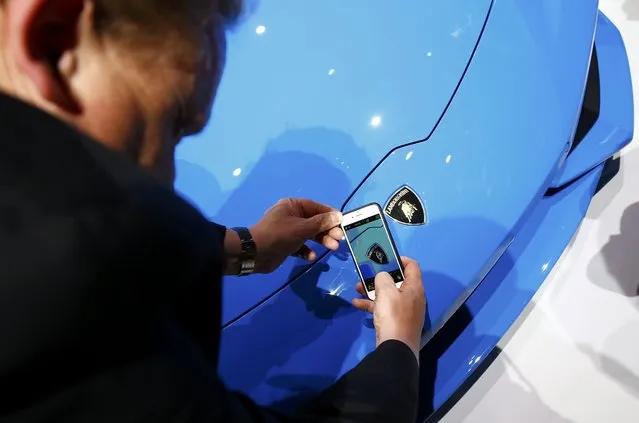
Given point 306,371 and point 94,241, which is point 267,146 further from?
point 94,241

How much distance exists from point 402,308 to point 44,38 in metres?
0.55

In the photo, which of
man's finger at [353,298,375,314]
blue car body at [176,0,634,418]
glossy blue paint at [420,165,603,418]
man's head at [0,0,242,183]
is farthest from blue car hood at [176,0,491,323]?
man's head at [0,0,242,183]

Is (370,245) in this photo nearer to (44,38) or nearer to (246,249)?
(246,249)

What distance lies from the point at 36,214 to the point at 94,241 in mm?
35

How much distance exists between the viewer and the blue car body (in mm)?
841

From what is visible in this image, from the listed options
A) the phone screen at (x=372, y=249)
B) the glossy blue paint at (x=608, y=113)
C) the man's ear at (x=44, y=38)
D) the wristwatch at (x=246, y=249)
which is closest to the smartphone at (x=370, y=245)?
the phone screen at (x=372, y=249)

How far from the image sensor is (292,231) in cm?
80

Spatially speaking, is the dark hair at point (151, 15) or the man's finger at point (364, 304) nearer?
the dark hair at point (151, 15)

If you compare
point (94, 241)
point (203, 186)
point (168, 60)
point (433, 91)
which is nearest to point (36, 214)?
point (94, 241)

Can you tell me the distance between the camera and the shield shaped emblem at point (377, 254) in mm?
825

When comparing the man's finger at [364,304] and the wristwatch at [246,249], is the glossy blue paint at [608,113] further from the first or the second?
the wristwatch at [246,249]

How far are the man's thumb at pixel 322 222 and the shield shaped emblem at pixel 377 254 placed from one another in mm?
63

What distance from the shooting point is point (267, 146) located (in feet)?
2.91

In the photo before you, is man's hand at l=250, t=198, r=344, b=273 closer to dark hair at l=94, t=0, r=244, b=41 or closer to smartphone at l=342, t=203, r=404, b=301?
smartphone at l=342, t=203, r=404, b=301
